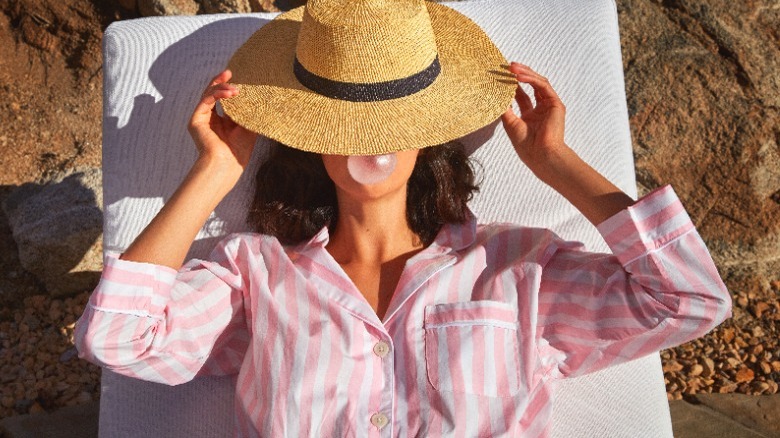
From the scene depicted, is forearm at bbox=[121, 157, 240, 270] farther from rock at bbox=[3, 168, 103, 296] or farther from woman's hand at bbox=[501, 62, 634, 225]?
rock at bbox=[3, 168, 103, 296]

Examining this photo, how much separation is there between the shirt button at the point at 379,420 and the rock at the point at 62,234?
219cm

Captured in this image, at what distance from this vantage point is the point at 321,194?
261cm

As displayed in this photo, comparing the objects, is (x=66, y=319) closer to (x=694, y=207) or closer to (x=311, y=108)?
(x=311, y=108)

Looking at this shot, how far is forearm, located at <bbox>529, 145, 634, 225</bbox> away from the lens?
2193 mm

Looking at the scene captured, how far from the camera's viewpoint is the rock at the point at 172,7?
4.63 metres

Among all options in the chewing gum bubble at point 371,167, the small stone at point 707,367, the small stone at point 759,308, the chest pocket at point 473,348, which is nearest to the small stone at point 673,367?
the small stone at point 707,367

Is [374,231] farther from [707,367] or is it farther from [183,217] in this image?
[707,367]

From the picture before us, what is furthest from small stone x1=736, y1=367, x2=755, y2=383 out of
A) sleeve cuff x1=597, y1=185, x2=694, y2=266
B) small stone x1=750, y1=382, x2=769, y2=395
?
sleeve cuff x1=597, y1=185, x2=694, y2=266

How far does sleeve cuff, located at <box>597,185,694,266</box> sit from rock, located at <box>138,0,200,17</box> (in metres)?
3.25

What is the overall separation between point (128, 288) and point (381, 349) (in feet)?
2.19

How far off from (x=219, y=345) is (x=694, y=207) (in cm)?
238

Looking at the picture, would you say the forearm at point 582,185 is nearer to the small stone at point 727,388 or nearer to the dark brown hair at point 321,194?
the dark brown hair at point 321,194

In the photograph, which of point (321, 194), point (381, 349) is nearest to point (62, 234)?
point (321, 194)

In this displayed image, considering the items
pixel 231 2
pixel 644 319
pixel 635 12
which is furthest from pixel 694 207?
pixel 231 2
